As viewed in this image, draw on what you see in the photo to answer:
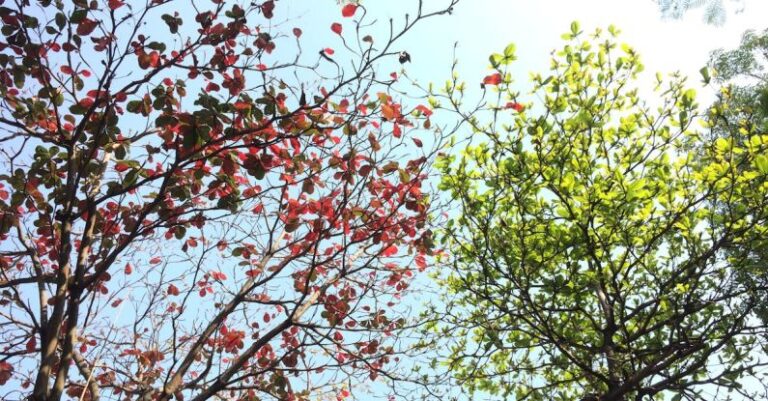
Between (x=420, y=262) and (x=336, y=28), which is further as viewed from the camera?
(x=420, y=262)

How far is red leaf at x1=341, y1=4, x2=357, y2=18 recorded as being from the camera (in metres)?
3.46

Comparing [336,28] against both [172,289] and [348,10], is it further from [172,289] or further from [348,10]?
[172,289]

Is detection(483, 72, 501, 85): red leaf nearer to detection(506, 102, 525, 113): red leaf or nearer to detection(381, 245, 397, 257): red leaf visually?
detection(506, 102, 525, 113): red leaf

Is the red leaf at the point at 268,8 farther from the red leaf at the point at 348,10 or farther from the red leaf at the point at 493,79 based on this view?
the red leaf at the point at 493,79

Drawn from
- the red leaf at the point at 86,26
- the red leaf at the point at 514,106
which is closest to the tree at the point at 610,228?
the red leaf at the point at 514,106

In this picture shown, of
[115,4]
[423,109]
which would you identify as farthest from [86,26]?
[423,109]

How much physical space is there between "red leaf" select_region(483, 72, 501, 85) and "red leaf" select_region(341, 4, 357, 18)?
1219mm

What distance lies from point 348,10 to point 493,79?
129 cm

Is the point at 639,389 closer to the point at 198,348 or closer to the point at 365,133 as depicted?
the point at 365,133

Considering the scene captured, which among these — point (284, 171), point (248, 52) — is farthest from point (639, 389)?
point (248, 52)

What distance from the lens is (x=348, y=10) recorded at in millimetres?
3479

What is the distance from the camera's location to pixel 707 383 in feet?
13.3

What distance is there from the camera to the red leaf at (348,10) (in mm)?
3455

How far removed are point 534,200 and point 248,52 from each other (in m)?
2.67
